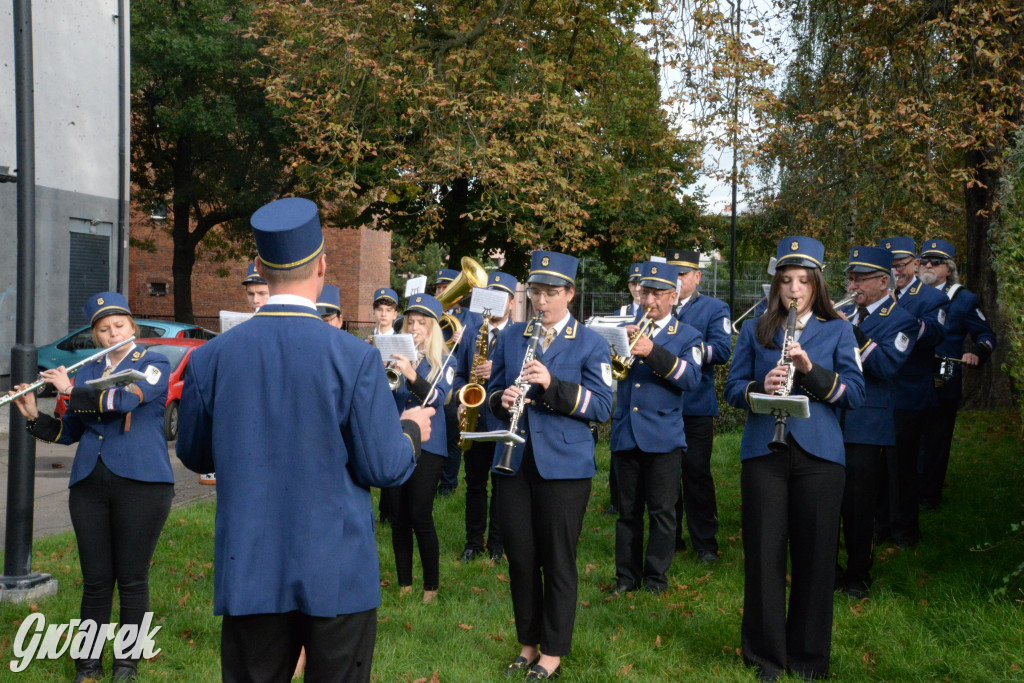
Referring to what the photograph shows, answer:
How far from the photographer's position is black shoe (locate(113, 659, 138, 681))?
5.08 meters

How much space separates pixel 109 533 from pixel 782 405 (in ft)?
12.0

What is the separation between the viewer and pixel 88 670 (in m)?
5.09

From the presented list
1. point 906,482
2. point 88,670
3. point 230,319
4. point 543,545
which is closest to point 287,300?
point 230,319

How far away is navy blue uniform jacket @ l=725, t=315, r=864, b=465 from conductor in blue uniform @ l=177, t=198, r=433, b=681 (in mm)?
2543

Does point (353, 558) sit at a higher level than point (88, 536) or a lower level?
higher

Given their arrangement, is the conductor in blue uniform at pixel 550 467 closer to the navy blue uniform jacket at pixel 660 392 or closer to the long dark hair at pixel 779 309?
the long dark hair at pixel 779 309

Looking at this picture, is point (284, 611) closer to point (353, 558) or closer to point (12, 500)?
point (353, 558)

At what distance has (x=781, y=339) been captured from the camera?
4.94 metres

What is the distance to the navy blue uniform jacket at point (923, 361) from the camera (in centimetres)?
758

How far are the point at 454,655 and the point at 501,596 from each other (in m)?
1.27

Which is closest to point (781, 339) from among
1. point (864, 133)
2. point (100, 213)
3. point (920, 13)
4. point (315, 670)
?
point (315, 670)

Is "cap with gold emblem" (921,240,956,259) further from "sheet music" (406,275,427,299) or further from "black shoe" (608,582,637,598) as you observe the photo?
"sheet music" (406,275,427,299)

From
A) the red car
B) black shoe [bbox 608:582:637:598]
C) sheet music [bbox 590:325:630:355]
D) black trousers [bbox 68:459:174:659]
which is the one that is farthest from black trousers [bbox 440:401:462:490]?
the red car

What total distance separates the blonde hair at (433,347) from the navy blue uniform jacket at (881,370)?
2.92m
